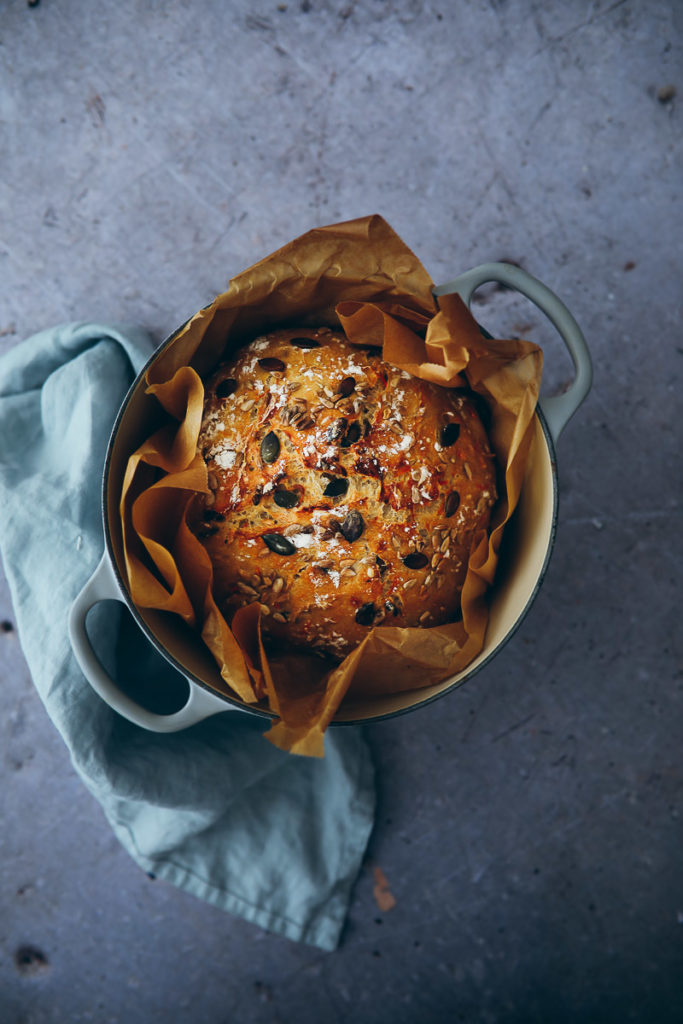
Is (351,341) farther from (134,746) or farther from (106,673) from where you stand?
(134,746)

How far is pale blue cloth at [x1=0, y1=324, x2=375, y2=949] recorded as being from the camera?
3.06ft

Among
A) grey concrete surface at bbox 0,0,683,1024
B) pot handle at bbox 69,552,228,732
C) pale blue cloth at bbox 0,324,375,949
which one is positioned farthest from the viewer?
grey concrete surface at bbox 0,0,683,1024

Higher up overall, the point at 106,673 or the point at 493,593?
the point at 106,673

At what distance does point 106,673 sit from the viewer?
0.73 metres

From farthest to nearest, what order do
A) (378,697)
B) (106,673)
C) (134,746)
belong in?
(134,746), (378,697), (106,673)

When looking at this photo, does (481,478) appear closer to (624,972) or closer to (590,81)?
(590,81)

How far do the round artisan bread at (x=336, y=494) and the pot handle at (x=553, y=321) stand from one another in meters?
0.10

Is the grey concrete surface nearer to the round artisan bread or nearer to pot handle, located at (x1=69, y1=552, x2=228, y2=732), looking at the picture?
the round artisan bread

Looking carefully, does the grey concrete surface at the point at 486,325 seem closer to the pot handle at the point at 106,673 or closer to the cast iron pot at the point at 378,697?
the cast iron pot at the point at 378,697

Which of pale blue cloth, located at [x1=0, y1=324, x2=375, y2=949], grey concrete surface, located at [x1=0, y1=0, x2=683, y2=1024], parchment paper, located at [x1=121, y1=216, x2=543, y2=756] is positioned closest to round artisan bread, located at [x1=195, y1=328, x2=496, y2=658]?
parchment paper, located at [x1=121, y1=216, x2=543, y2=756]

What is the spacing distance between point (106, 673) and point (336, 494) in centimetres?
30

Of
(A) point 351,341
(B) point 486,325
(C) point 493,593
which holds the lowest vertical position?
(C) point 493,593

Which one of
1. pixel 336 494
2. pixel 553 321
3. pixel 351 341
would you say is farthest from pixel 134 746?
pixel 553 321

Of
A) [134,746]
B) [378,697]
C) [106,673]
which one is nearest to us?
[106,673]
